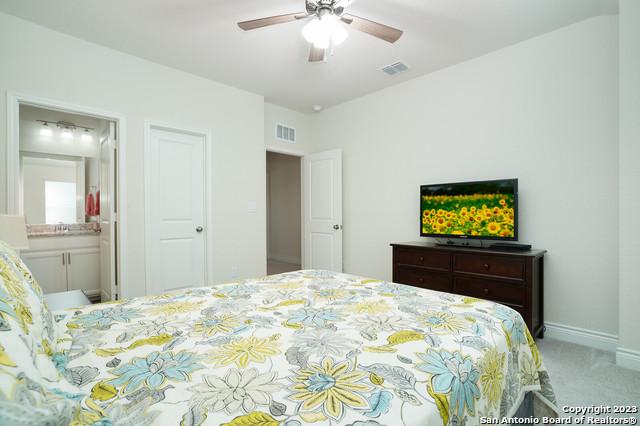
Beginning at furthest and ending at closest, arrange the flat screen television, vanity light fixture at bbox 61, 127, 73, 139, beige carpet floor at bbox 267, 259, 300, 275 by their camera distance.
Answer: beige carpet floor at bbox 267, 259, 300, 275
vanity light fixture at bbox 61, 127, 73, 139
the flat screen television

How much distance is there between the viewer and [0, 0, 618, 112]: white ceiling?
2.40m

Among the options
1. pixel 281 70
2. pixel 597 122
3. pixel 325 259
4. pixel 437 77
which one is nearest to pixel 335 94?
pixel 281 70

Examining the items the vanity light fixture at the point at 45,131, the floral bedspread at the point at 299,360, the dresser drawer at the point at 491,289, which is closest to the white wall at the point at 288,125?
the vanity light fixture at the point at 45,131

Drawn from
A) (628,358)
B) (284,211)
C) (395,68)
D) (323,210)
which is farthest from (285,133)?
(628,358)

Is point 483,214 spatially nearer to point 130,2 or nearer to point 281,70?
point 281,70

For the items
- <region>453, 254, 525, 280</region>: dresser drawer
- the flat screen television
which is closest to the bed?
<region>453, 254, 525, 280</region>: dresser drawer

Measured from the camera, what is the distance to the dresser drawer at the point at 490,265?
8.32 feet

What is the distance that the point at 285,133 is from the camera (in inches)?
186

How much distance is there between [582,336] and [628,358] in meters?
0.41

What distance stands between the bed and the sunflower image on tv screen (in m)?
1.65

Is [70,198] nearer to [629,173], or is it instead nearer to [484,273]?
[484,273]

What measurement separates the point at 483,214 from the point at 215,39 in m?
3.07

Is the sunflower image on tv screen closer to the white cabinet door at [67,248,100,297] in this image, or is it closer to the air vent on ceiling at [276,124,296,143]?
the air vent on ceiling at [276,124,296,143]

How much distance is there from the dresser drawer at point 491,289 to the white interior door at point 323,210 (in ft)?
6.14
